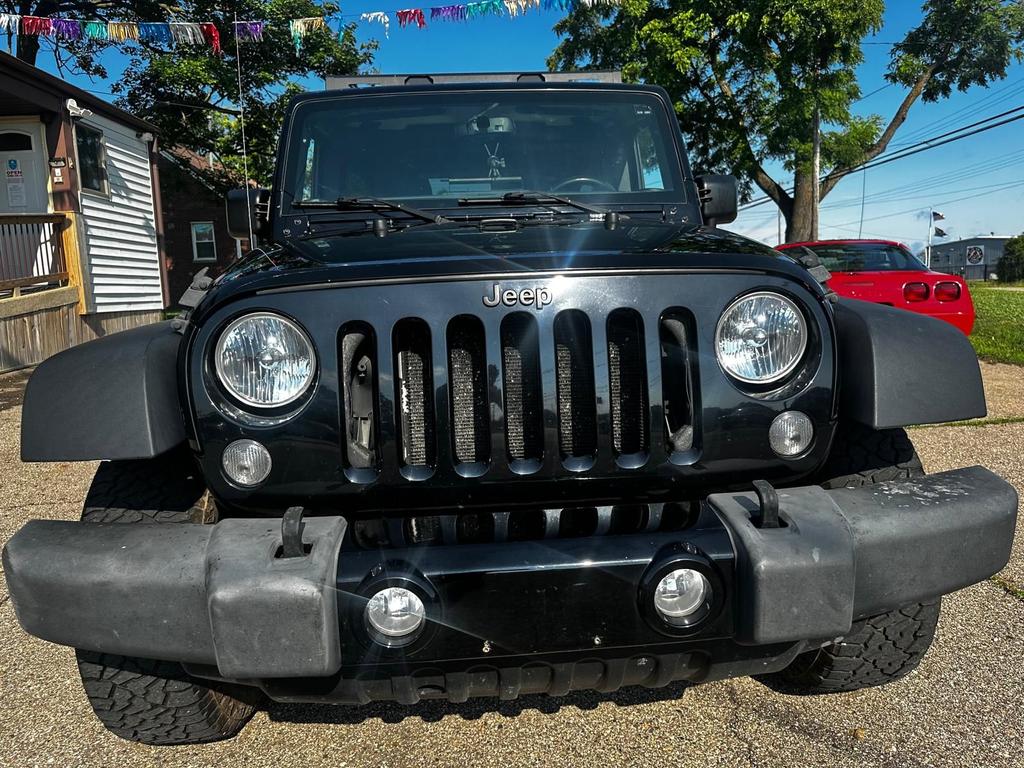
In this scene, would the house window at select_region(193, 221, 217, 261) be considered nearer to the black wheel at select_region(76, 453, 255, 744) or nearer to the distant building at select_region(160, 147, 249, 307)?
the distant building at select_region(160, 147, 249, 307)

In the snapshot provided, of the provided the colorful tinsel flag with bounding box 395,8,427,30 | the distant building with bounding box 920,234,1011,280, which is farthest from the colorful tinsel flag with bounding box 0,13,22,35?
the distant building with bounding box 920,234,1011,280

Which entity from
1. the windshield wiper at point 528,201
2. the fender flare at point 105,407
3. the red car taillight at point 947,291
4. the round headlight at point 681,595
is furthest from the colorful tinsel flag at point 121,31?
the round headlight at point 681,595

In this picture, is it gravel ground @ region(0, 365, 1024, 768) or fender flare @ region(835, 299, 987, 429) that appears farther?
gravel ground @ region(0, 365, 1024, 768)

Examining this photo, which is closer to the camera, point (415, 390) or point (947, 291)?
point (415, 390)

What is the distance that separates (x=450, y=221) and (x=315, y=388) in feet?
3.03

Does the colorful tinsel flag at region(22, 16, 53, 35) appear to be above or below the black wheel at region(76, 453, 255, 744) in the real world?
Result: above

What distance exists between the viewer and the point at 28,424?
70.6 inches

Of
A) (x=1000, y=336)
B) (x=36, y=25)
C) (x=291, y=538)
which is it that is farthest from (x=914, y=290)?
(x=36, y=25)

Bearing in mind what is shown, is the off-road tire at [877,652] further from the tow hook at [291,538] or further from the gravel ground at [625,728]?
the tow hook at [291,538]

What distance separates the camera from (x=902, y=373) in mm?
1855

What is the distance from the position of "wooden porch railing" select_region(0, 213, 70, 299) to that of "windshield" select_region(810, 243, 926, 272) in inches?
393

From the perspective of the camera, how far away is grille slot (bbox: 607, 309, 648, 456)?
1854 millimetres

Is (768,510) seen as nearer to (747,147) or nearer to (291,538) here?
(291,538)

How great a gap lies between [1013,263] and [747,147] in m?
38.7
